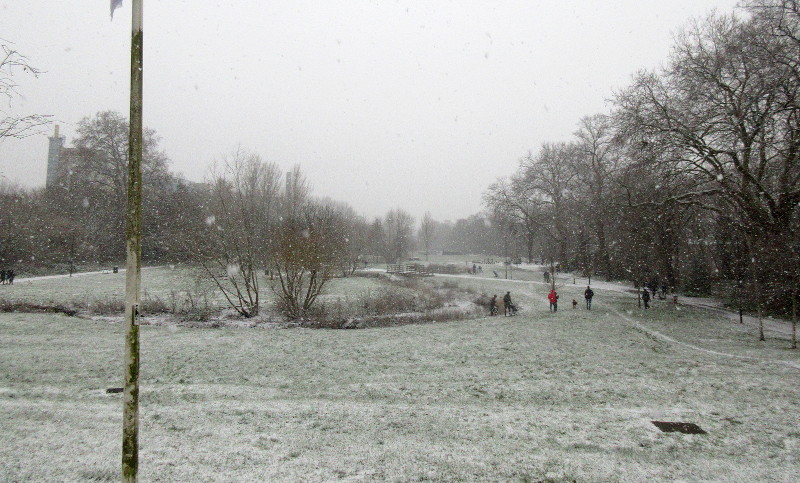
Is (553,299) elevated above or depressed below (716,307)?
above

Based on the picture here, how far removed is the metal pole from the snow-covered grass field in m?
2.28

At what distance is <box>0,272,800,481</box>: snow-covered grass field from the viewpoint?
20.7 ft

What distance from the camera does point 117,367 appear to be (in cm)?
1175

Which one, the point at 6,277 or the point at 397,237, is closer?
the point at 6,277

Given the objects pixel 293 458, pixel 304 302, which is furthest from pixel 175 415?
pixel 304 302

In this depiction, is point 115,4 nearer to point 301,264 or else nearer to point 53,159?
point 301,264

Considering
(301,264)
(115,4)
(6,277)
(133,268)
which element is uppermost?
(115,4)

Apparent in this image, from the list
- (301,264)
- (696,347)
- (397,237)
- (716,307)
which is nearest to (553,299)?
(696,347)

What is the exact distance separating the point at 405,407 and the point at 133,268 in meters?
6.38

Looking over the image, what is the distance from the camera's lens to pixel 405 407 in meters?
8.95

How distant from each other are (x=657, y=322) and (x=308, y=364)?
16928 millimetres

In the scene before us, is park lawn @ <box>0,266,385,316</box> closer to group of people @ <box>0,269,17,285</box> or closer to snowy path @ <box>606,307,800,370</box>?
group of people @ <box>0,269,17,285</box>

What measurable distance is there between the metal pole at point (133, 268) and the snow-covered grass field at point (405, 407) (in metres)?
2.28

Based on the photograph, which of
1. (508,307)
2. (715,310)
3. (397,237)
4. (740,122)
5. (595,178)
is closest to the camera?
(740,122)
